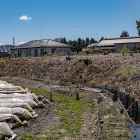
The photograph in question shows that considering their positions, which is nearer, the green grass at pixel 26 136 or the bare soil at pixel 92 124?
the bare soil at pixel 92 124

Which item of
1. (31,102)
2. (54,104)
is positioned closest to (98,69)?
(54,104)

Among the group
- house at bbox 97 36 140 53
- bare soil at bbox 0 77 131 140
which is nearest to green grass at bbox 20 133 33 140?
bare soil at bbox 0 77 131 140

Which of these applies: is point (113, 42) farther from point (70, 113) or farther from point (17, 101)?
point (17, 101)

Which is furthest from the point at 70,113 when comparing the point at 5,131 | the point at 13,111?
the point at 5,131

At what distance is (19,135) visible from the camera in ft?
14.1

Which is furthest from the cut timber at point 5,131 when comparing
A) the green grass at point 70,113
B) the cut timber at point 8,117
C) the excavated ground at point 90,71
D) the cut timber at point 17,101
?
the excavated ground at point 90,71

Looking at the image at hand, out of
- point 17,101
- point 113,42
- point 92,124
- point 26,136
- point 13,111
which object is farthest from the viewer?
point 113,42

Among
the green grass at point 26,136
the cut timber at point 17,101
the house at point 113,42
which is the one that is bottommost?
the green grass at point 26,136

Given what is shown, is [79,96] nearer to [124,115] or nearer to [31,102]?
[31,102]

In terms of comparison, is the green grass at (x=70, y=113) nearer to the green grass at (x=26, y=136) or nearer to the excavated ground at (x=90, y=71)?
the green grass at (x=26, y=136)

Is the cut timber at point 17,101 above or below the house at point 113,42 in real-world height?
below

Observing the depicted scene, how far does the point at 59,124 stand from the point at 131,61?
695cm

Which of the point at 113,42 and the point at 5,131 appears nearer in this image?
the point at 5,131

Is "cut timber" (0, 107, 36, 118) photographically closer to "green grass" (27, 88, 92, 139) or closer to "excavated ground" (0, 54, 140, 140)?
"excavated ground" (0, 54, 140, 140)
